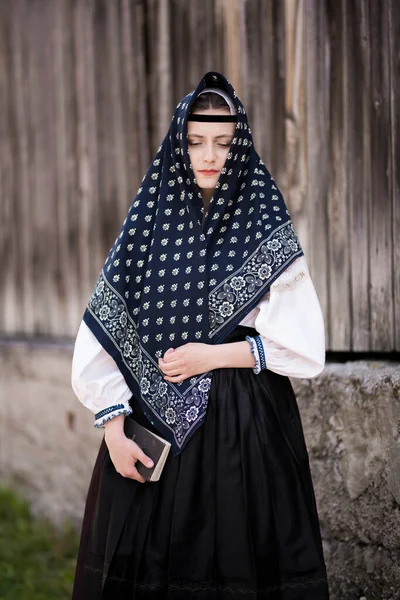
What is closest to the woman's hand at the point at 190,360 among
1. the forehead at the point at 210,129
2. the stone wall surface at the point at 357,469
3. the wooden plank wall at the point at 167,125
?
the forehead at the point at 210,129

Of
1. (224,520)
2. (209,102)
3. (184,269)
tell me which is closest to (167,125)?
(209,102)

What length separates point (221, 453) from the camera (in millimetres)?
2428

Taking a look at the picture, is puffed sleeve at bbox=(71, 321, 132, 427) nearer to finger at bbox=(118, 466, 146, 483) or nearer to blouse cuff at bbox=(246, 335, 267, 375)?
finger at bbox=(118, 466, 146, 483)

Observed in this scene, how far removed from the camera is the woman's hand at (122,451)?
96.7 inches

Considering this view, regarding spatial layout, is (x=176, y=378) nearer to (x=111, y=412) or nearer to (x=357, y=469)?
(x=111, y=412)

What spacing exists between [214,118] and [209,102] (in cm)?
7

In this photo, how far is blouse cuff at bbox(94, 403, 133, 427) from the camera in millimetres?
2496

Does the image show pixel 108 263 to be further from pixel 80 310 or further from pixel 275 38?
pixel 80 310

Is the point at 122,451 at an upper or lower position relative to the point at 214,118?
lower

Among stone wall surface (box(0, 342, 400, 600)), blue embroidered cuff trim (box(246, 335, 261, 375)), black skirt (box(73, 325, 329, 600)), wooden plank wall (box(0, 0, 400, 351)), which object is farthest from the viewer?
wooden plank wall (box(0, 0, 400, 351))

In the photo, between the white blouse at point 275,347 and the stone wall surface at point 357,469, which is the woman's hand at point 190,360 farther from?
the stone wall surface at point 357,469

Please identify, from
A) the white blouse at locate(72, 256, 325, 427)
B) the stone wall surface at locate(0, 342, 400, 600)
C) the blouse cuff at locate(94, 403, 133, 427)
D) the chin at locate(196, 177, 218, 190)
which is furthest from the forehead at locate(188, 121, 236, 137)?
the stone wall surface at locate(0, 342, 400, 600)

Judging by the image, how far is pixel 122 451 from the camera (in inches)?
97.7

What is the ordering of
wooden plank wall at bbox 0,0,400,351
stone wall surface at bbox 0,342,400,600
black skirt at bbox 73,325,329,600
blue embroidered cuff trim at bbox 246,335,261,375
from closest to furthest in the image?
black skirt at bbox 73,325,329,600
blue embroidered cuff trim at bbox 246,335,261,375
stone wall surface at bbox 0,342,400,600
wooden plank wall at bbox 0,0,400,351
